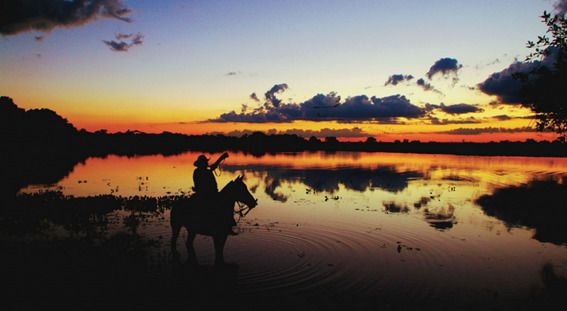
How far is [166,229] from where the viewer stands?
16.1 m

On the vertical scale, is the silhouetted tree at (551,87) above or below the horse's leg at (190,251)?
above

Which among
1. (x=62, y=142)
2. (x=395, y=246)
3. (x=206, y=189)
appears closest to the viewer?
(x=206, y=189)

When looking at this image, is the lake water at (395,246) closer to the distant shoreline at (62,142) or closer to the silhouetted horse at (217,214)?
the silhouetted horse at (217,214)

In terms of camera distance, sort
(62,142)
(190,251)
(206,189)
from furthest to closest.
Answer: (62,142)
(190,251)
(206,189)

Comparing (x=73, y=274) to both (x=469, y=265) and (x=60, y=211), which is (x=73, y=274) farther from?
(x=469, y=265)

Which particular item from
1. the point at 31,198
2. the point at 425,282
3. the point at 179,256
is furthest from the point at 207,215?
the point at 31,198

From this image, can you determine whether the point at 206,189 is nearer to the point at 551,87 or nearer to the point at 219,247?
the point at 219,247

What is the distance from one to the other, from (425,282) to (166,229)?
10555mm

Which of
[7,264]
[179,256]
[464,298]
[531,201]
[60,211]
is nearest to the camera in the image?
[464,298]

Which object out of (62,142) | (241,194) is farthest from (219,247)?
(62,142)

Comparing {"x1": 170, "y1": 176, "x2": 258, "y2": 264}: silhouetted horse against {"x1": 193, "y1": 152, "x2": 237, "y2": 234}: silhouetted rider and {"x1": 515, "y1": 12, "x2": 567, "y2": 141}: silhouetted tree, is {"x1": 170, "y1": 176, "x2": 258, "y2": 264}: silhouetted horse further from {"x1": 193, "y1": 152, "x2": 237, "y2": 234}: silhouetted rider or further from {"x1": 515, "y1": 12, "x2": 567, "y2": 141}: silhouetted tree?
{"x1": 515, "y1": 12, "x2": 567, "y2": 141}: silhouetted tree

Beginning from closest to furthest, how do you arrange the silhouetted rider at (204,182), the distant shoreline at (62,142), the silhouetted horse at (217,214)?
1. the silhouetted horse at (217,214)
2. the silhouetted rider at (204,182)
3. the distant shoreline at (62,142)

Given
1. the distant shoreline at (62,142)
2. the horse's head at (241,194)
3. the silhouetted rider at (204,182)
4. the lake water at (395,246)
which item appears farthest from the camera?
the distant shoreline at (62,142)

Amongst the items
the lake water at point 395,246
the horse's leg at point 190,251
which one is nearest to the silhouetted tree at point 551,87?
the lake water at point 395,246
